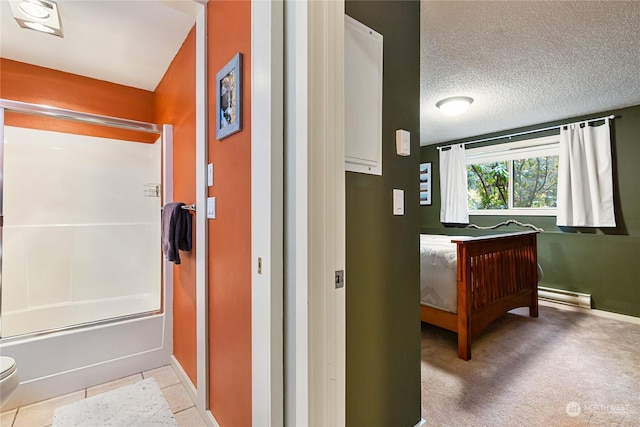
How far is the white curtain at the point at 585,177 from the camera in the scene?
127 inches

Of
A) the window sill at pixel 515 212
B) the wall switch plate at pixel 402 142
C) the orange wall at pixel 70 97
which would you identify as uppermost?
the orange wall at pixel 70 97

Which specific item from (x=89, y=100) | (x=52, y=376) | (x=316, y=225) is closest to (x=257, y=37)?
(x=316, y=225)

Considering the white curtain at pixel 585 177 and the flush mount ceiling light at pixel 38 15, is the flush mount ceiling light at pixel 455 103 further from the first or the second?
the flush mount ceiling light at pixel 38 15

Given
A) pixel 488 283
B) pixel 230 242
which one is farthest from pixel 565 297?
pixel 230 242

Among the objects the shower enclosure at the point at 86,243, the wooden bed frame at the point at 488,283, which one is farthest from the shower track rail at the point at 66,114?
the wooden bed frame at the point at 488,283

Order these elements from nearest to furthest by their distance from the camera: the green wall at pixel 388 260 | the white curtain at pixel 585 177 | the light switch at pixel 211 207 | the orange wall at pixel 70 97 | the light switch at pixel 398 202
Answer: the green wall at pixel 388 260
the light switch at pixel 398 202
the light switch at pixel 211 207
the orange wall at pixel 70 97
the white curtain at pixel 585 177

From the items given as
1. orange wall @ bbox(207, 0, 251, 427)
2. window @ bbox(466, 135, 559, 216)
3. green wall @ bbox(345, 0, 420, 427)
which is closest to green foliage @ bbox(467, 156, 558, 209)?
window @ bbox(466, 135, 559, 216)

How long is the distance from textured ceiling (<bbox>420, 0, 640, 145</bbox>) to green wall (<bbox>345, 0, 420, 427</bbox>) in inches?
26.0

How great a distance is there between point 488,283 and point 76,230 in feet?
11.8

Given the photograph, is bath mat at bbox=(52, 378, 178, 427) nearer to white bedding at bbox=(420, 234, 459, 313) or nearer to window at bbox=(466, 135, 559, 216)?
white bedding at bbox=(420, 234, 459, 313)

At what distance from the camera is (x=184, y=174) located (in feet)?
6.36

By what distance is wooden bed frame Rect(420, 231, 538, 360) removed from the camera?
219 cm

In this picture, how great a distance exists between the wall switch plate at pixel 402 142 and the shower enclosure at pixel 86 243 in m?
1.70

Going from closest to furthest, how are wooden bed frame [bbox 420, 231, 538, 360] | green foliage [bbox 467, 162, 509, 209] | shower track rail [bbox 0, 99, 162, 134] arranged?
1. shower track rail [bbox 0, 99, 162, 134]
2. wooden bed frame [bbox 420, 231, 538, 360]
3. green foliage [bbox 467, 162, 509, 209]
